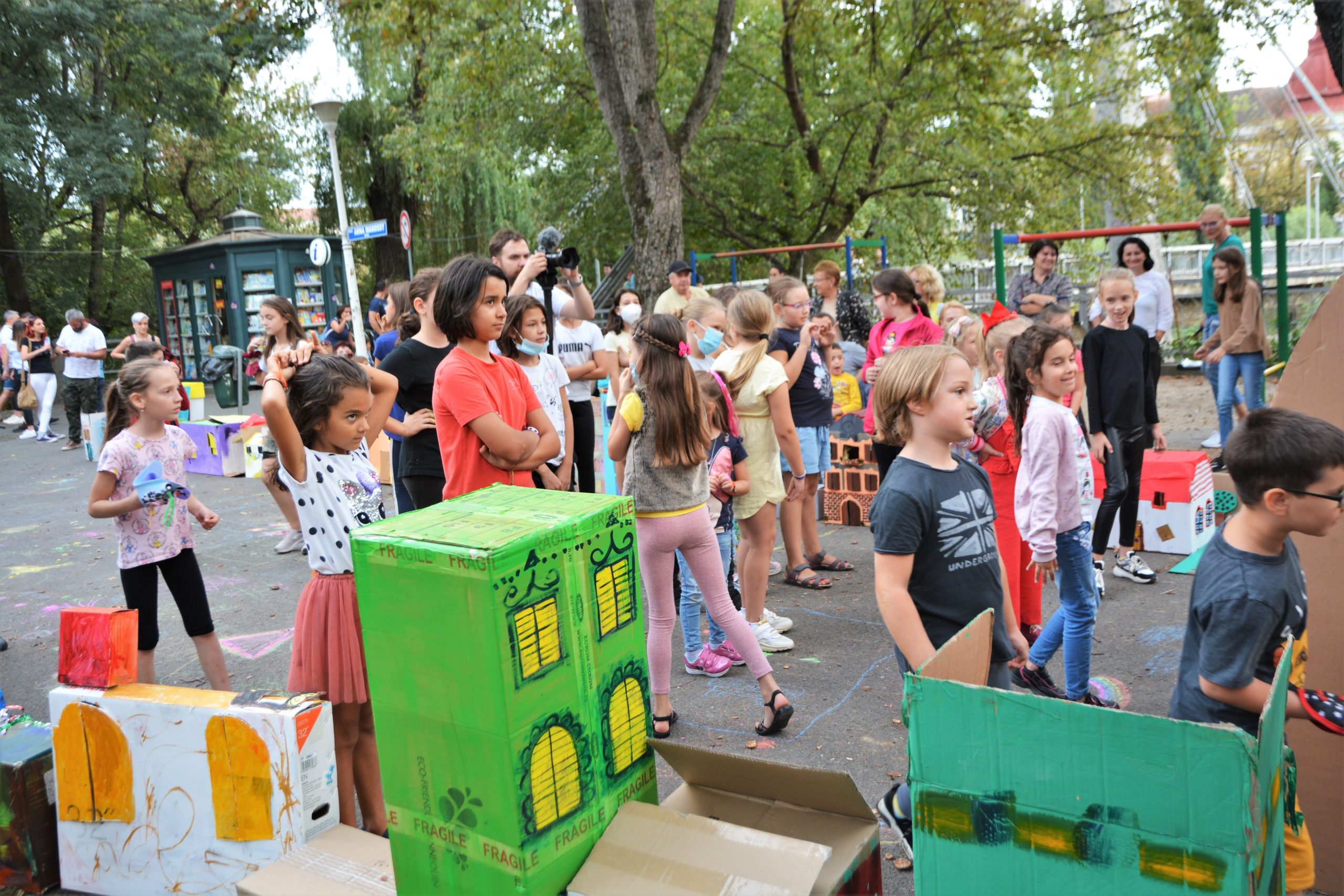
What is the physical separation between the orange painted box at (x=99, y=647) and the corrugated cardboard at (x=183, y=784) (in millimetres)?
40

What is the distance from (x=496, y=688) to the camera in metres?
1.76

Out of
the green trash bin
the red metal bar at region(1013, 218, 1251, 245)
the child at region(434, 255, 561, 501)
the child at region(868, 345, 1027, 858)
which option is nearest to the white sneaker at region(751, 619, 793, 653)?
the child at region(434, 255, 561, 501)

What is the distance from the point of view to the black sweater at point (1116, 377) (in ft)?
16.6

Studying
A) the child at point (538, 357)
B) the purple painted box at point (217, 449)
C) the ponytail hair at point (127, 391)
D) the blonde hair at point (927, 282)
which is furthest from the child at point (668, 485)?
the purple painted box at point (217, 449)

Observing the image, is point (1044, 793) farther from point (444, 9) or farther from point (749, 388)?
point (444, 9)

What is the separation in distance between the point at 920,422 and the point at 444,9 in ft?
34.9

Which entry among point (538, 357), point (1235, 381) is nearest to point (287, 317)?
point (538, 357)

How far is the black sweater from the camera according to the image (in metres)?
5.06

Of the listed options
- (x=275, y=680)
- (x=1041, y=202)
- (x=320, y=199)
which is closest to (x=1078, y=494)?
(x=275, y=680)

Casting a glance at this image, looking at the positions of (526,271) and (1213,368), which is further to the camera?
(1213,368)

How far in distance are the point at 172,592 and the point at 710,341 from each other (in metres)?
2.66

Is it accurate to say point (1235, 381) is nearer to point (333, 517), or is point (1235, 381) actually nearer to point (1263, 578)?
point (1263, 578)

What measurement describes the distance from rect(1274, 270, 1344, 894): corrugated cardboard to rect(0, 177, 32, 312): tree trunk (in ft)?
80.1

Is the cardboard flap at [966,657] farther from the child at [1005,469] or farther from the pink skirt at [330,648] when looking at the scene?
the child at [1005,469]
